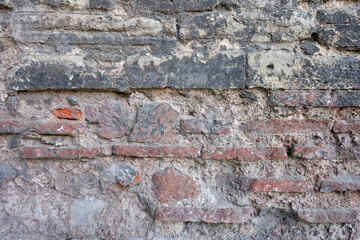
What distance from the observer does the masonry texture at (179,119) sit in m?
1.13

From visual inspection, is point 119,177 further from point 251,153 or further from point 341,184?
point 341,184

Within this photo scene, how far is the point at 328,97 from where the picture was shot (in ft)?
3.70

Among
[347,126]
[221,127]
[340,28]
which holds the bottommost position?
[221,127]

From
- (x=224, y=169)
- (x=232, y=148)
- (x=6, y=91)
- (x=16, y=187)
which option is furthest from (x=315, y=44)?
(x=16, y=187)

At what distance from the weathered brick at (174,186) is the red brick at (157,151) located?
0.29 feet

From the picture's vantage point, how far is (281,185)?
45.4 inches

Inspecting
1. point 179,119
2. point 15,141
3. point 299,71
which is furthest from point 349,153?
point 15,141

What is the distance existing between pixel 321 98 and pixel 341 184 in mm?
411

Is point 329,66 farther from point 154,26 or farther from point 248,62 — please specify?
point 154,26

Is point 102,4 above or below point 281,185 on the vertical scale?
above

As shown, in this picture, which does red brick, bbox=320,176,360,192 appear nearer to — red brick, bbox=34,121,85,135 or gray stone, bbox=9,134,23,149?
red brick, bbox=34,121,85,135

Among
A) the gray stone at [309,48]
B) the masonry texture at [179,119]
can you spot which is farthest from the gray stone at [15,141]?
the gray stone at [309,48]

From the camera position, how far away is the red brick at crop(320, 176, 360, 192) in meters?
1.13

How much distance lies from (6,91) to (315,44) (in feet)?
4.87
